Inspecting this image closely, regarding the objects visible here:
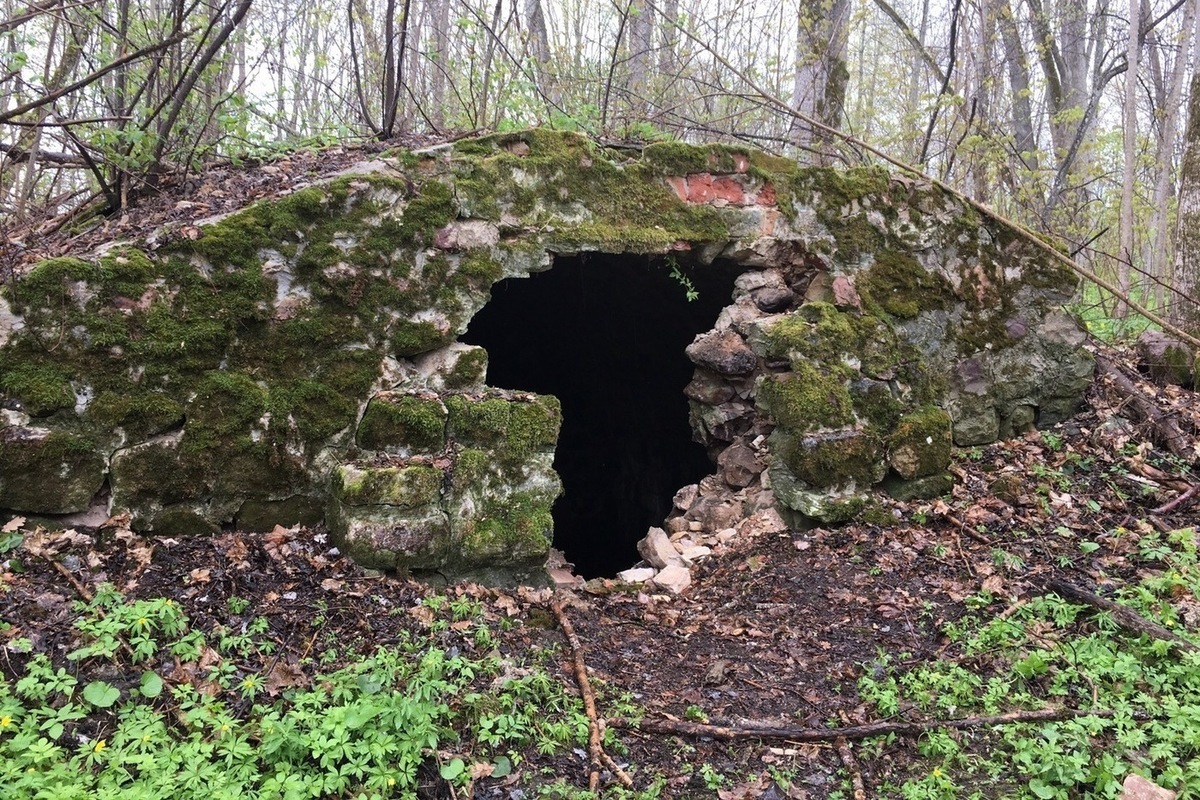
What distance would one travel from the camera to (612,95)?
8641 mm

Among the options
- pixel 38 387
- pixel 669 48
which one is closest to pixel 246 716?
pixel 38 387

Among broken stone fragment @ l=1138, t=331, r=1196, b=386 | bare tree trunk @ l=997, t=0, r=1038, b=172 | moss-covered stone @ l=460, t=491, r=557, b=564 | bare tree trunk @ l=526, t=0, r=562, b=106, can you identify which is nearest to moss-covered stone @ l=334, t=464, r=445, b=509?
moss-covered stone @ l=460, t=491, r=557, b=564

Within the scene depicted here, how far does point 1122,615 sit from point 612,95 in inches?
290

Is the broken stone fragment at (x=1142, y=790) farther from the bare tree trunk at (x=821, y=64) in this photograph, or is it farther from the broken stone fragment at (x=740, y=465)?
the bare tree trunk at (x=821, y=64)

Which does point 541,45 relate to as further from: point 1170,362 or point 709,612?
point 709,612

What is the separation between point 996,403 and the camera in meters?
5.37

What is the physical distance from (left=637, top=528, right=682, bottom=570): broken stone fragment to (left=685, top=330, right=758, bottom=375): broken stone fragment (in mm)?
1205

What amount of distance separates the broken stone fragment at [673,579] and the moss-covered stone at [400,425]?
154cm

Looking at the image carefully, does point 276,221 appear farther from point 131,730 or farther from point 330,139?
point 131,730

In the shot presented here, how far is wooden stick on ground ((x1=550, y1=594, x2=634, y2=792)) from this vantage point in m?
2.69

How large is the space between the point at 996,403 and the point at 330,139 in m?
5.20

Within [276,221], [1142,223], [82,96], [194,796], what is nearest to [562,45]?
[82,96]

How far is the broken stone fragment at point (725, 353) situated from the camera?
4.96m

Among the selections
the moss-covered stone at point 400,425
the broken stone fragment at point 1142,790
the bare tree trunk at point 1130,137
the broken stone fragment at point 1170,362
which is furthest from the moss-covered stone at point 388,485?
the bare tree trunk at point 1130,137
